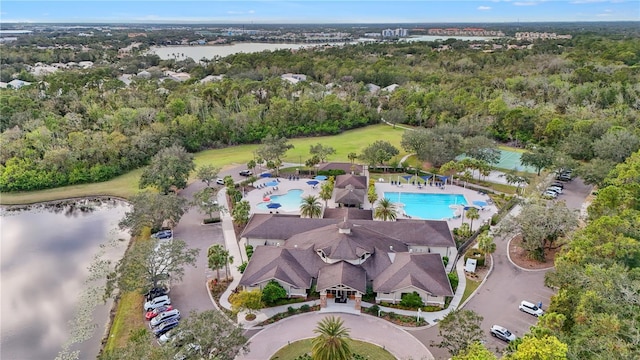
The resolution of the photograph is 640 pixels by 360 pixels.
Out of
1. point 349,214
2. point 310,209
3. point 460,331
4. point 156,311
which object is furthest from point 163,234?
point 460,331

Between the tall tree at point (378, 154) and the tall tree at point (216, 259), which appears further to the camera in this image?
the tall tree at point (378, 154)

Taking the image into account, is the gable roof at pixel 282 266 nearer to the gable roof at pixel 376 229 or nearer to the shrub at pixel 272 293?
the shrub at pixel 272 293

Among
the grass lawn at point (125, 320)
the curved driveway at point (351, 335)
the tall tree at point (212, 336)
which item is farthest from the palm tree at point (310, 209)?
the tall tree at point (212, 336)

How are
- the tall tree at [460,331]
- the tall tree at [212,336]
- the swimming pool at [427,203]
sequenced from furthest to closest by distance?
the swimming pool at [427,203] → the tall tree at [460,331] → the tall tree at [212,336]

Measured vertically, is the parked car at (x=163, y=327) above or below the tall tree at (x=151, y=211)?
below

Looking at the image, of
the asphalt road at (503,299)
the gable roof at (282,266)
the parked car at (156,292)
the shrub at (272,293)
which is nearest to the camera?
the asphalt road at (503,299)

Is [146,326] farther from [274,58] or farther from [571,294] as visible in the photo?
[274,58]

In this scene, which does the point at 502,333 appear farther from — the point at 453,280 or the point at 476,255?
the point at 476,255
